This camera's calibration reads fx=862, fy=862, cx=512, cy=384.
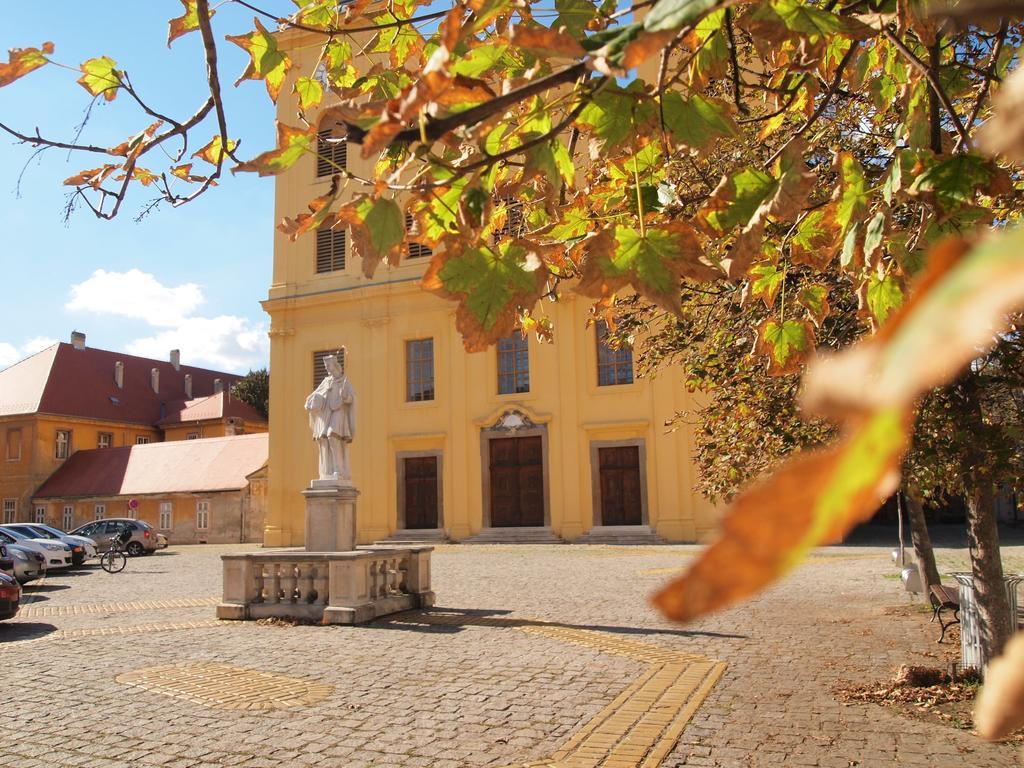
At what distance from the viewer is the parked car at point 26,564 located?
61.1ft

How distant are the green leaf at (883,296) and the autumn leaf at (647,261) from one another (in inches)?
24.2

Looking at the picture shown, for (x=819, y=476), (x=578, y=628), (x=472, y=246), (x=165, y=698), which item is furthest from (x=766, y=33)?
(x=578, y=628)

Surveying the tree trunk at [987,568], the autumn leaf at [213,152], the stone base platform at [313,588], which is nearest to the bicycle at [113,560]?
the stone base platform at [313,588]

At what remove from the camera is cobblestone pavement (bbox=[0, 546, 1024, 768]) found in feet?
18.0

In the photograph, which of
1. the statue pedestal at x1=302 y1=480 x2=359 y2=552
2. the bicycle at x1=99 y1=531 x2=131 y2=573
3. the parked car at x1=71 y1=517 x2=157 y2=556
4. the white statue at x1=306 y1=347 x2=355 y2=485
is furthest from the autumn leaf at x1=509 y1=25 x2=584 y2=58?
the parked car at x1=71 y1=517 x2=157 y2=556

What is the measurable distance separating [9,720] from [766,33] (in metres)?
7.12

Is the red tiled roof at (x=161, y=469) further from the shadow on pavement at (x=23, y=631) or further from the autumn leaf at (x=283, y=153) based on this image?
the autumn leaf at (x=283, y=153)

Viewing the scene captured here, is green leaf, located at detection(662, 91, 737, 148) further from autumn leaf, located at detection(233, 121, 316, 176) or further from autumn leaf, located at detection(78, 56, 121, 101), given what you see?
autumn leaf, located at detection(78, 56, 121, 101)

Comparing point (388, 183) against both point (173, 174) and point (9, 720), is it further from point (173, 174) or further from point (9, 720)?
point (9, 720)

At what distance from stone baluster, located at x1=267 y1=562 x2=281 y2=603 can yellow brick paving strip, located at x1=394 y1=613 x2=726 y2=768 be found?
434 cm

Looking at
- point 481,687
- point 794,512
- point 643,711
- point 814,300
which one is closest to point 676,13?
point 794,512

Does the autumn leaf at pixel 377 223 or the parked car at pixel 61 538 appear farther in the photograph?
the parked car at pixel 61 538

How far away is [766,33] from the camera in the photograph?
1.97 metres

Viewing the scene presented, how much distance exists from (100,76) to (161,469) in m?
39.8
